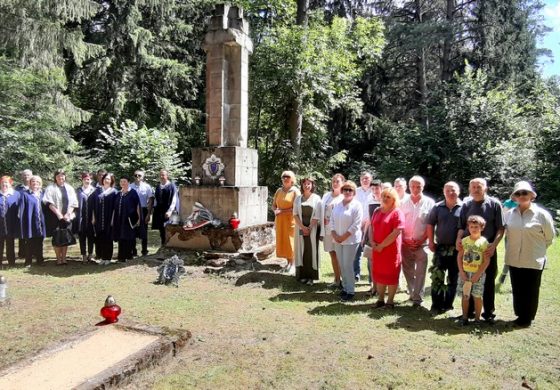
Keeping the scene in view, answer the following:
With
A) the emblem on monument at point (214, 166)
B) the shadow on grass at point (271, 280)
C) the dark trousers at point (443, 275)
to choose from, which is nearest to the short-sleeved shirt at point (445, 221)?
the dark trousers at point (443, 275)

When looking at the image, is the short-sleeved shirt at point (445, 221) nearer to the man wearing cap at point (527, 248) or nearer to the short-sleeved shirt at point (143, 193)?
the man wearing cap at point (527, 248)

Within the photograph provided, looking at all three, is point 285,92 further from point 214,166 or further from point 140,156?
point 214,166

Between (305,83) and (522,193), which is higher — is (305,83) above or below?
above

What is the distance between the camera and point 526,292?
539 cm

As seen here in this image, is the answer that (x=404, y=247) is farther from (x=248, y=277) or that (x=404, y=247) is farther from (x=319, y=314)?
(x=248, y=277)

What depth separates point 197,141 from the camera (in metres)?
19.9

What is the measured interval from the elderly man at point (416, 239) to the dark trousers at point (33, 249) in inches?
269

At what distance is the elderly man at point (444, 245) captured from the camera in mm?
5762

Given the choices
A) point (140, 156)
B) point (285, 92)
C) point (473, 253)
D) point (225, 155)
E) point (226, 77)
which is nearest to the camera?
point (473, 253)

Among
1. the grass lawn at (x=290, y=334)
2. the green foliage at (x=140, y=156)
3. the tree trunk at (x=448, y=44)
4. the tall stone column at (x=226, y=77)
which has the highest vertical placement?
the tree trunk at (x=448, y=44)

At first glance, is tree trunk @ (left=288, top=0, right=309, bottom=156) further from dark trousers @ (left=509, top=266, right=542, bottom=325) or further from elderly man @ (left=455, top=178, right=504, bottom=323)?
dark trousers @ (left=509, top=266, right=542, bottom=325)

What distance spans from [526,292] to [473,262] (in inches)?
29.8

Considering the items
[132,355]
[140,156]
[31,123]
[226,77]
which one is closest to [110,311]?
[132,355]

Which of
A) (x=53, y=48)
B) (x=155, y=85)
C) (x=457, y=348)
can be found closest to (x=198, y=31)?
(x=155, y=85)
